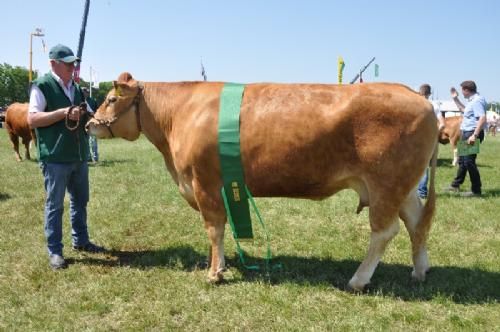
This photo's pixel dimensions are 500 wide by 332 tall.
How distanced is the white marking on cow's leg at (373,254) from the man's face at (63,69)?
349cm

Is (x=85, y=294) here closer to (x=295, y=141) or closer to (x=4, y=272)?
(x=4, y=272)

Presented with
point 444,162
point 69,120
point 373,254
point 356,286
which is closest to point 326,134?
point 373,254

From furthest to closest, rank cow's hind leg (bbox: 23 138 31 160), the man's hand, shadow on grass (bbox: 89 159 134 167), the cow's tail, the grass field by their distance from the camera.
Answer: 1. cow's hind leg (bbox: 23 138 31 160)
2. shadow on grass (bbox: 89 159 134 167)
3. the man's hand
4. the cow's tail
5. the grass field

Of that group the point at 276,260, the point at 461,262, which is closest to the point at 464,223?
the point at 461,262

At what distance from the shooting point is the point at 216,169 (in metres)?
4.47

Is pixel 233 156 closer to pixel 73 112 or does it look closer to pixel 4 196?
pixel 73 112

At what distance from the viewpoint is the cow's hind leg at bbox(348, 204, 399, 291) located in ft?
13.6

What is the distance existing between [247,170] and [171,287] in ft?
4.40

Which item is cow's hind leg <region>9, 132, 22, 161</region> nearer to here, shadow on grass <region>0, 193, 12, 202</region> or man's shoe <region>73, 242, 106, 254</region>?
shadow on grass <region>0, 193, 12, 202</region>

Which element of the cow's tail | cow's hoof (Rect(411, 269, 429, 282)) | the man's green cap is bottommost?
cow's hoof (Rect(411, 269, 429, 282))

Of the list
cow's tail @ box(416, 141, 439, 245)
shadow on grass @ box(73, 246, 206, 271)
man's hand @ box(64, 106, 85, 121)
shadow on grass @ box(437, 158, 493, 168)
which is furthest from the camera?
shadow on grass @ box(437, 158, 493, 168)

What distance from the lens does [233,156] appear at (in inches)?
171

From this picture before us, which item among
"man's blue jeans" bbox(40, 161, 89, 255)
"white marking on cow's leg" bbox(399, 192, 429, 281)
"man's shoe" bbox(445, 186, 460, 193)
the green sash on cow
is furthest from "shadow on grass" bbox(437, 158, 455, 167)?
"man's blue jeans" bbox(40, 161, 89, 255)

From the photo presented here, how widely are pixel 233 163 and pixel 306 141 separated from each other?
0.72m
